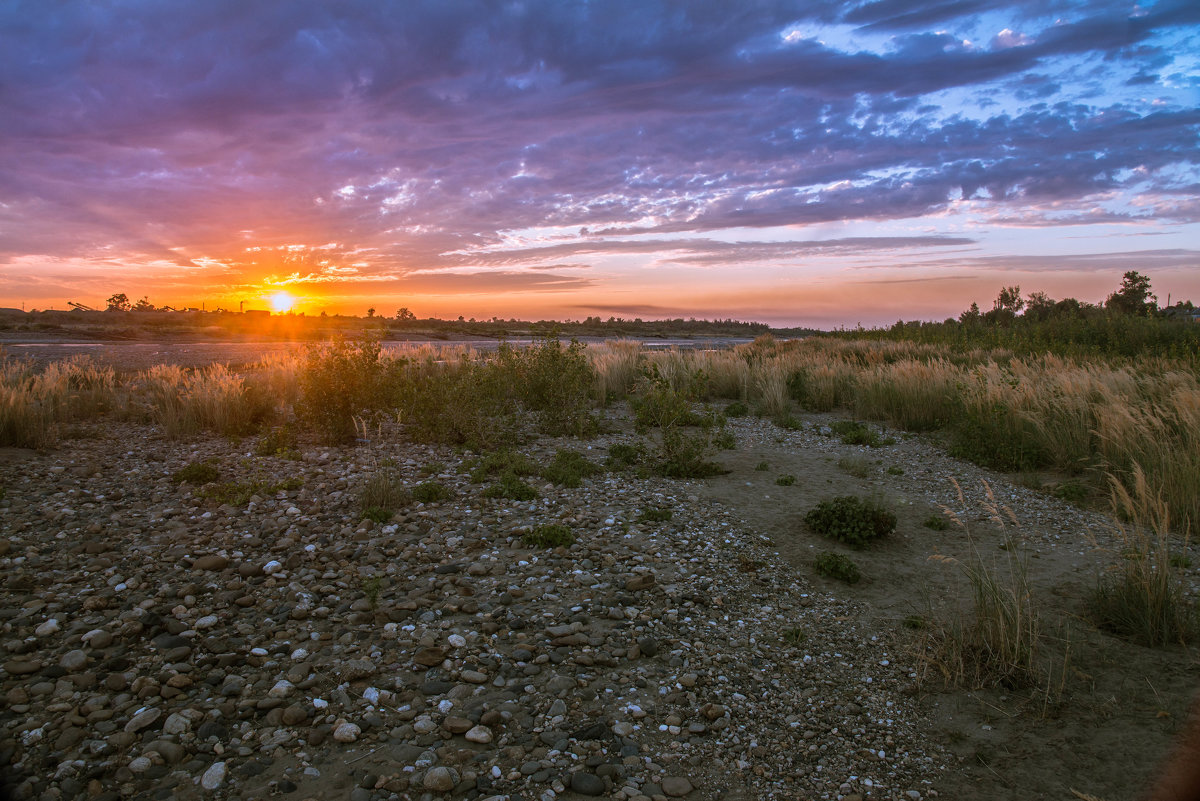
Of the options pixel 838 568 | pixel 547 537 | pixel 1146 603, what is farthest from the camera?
pixel 547 537

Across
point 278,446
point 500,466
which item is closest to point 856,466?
point 500,466

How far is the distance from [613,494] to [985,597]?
4117 millimetres

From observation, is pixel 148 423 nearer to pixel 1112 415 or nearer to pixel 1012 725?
pixel 1012 725

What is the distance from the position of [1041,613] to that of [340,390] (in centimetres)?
877

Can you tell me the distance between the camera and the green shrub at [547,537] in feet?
18.6

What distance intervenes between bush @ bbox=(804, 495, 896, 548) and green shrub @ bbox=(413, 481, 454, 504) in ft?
12.5

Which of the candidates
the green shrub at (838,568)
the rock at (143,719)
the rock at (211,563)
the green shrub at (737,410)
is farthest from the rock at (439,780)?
the green shrub at (737,410)

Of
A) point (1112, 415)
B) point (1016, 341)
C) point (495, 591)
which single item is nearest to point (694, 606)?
point (495, 591)

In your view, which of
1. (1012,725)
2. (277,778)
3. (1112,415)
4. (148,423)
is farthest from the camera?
(148,423)

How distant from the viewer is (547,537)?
5.68 m

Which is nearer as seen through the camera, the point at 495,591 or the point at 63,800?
the point at 63,800

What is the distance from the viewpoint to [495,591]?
481cm

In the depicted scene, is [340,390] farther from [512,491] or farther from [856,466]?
[856,466]

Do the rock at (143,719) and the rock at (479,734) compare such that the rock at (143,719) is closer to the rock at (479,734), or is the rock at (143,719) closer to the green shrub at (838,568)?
the rock at (479,734)
